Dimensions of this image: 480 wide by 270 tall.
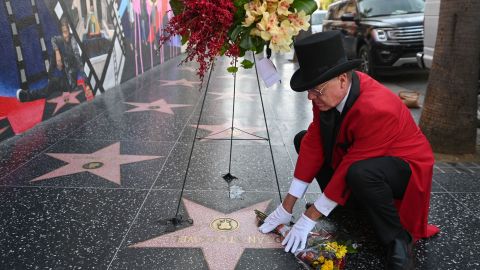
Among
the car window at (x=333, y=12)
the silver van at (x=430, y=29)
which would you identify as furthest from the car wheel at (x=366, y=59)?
the car window at (x=333, y=12)

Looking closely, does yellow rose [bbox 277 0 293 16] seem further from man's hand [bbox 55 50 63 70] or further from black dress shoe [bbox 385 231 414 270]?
man's hand [bbox 55 50 63 70]

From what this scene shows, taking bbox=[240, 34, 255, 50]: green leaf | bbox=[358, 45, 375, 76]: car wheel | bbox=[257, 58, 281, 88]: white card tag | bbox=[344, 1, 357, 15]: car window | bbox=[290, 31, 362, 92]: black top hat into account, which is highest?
bbox=[344, 1, 357, 15]: car window

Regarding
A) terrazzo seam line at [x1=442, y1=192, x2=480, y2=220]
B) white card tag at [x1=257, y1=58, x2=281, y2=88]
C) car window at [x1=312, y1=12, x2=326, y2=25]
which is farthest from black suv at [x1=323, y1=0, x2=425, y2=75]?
car window at [x1=312, y1=12, x2=326, y2=25]

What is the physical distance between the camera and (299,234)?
2.47m

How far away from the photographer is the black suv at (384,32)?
26.9 feet

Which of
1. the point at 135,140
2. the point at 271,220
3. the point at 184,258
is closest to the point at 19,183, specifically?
the point at 135,140

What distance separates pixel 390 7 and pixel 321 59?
7863mm

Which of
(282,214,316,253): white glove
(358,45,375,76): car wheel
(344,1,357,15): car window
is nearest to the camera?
(282,214,316,253): white glove

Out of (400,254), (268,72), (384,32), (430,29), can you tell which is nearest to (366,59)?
(384,32)

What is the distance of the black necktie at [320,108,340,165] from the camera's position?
8.05ft

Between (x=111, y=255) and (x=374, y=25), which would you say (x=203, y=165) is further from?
(x=374, y=25)

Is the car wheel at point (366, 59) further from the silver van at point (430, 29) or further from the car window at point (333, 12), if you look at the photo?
the car window at point (333, 12)

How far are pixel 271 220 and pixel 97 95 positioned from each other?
5.46 metres

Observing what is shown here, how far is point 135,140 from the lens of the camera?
15.7ft
